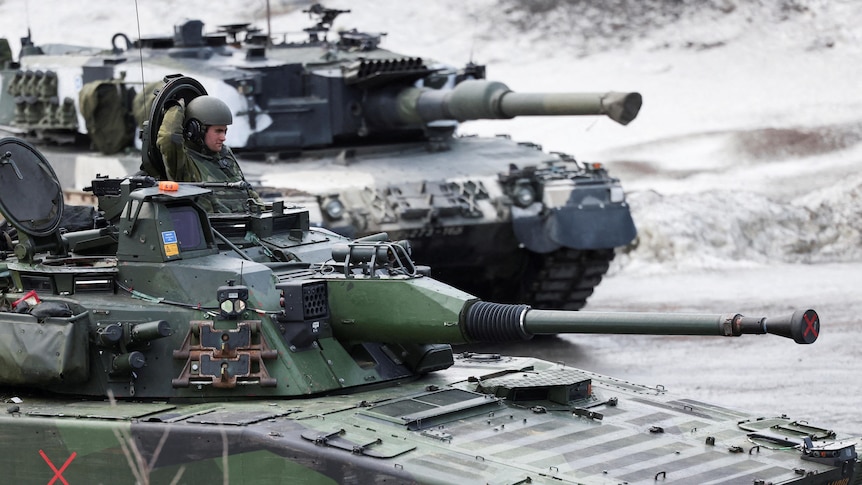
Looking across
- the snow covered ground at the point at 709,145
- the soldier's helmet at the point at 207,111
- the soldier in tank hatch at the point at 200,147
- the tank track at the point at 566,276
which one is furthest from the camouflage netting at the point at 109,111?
the soldier's helmet at the point at 207,111

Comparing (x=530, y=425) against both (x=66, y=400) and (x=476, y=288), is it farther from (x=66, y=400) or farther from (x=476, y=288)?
(x=476, y=288)

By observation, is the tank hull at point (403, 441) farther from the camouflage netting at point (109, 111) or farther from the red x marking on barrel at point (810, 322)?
the camouflage netting at point (109, 111)

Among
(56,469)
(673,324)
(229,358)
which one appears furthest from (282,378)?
(673,324)

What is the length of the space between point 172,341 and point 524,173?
8.83 m

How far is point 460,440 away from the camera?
29.7 feet

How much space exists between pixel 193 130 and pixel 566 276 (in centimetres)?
811

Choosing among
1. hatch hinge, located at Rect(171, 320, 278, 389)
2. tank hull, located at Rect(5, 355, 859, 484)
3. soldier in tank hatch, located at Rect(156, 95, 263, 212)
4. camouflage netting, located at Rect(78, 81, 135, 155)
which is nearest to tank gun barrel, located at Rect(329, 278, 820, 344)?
tank hull, located at Rect(5, 355, 859, 484)

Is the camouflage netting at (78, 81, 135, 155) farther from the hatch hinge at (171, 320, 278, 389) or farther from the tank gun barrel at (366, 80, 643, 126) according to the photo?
the hatch hinge at (171, 320, 278, 389)

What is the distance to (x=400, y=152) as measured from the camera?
64.2 ft

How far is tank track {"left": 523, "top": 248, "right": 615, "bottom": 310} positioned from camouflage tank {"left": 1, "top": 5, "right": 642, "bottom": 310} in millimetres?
20

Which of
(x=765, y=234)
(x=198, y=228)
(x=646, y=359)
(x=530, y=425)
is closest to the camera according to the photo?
(x=530, y=425)

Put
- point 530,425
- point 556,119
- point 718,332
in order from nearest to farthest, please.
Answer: point 718,332 < point 530,425 < point 556,119

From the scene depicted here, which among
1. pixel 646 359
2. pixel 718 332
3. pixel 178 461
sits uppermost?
pixel 718 332

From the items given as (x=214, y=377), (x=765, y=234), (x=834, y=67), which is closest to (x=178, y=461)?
(x=214, y=377)
